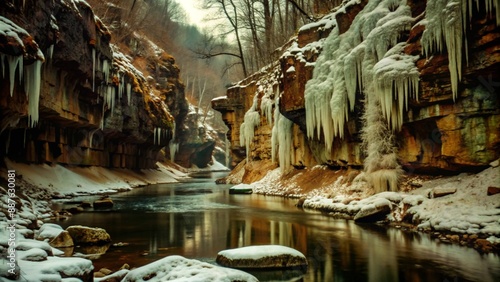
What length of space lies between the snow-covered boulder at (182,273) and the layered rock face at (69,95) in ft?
29.2

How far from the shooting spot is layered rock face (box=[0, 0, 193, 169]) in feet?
42.6

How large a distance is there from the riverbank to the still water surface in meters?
0.61

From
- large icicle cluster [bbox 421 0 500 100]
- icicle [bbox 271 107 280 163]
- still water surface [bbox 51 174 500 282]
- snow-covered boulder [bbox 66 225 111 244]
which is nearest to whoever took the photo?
still water surface [bbox 51 174 500 282]

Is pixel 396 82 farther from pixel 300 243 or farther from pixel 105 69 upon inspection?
pixel 105 69

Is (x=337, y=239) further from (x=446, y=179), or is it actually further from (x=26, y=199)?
(x=26, y=199)

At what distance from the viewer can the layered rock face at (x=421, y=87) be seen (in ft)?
36.5

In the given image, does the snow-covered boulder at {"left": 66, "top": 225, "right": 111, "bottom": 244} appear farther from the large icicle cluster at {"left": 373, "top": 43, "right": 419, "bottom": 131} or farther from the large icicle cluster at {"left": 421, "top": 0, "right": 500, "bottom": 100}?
the large icicle cluster at {"left": 421, "top": 0, "right": 500, "bottom": 100}

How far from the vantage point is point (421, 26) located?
41.4ft

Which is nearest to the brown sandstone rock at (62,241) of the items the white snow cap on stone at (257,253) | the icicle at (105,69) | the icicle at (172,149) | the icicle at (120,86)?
the white snow cap on stone at (257,253)

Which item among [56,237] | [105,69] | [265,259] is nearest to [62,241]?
[56,237]

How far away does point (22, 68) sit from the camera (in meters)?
12.1

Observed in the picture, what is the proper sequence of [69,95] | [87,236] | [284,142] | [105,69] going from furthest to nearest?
[105,69] < [284,142] < [69,95] < [87,236]

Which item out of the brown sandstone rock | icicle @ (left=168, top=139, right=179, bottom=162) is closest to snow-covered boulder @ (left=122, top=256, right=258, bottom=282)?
the brown sandstone rock

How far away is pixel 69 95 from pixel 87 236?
53.4ft
